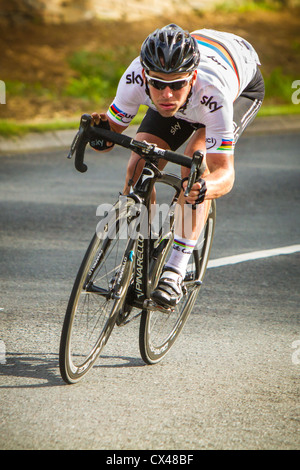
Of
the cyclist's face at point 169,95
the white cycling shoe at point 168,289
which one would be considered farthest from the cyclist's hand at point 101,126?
the white cycling shoe at point 168,289

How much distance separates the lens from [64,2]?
18.3m

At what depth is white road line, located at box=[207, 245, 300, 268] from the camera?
6.84 meters

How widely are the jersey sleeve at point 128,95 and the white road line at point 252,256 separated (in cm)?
232

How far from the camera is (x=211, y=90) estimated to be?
446 cm

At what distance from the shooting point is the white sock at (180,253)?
4.68 m

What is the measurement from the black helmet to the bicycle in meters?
0.45

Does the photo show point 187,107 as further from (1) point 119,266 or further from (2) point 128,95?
(1) point 119,266

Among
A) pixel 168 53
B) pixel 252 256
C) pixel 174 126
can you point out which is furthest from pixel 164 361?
pixel 252 256

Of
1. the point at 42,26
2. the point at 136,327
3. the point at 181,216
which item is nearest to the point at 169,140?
the point at 181,216

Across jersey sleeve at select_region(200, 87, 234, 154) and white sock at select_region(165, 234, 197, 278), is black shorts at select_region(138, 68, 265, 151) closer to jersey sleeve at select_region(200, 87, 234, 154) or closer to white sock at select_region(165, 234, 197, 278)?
jersey sleeve at select_region(200, 87, 234, 154)

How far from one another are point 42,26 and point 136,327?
45.5ft

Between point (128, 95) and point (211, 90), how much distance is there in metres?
0.54

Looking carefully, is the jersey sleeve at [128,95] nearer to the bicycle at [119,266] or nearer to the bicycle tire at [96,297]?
the bicycle at [119,266]
